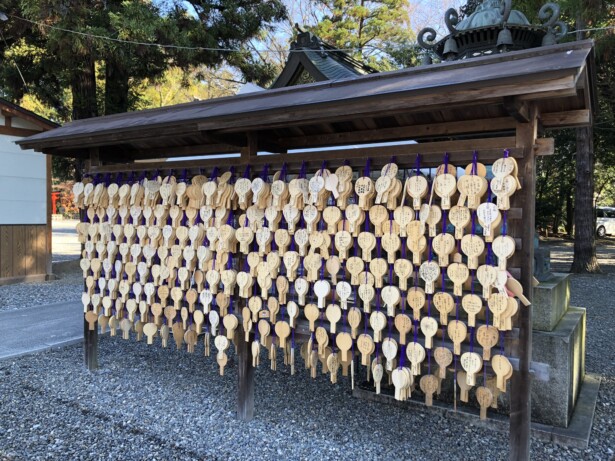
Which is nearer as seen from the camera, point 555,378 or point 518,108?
point 518,108

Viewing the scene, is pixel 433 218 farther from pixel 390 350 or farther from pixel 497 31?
pixel 497 31

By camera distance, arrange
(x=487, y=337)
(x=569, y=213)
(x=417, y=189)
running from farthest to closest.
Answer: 1. (x=569, y=213)
2. (x=417, y=189)
3. (x=487, y=337)

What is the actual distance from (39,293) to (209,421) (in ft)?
20.8

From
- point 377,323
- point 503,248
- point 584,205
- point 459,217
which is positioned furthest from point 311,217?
point 584,205

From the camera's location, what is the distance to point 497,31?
3979 mm

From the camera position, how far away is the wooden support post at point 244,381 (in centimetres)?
321

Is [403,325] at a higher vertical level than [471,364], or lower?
higher

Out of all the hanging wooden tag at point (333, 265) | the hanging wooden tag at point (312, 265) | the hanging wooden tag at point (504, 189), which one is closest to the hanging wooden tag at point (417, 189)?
the hanging wooden tag at point (504, 189)

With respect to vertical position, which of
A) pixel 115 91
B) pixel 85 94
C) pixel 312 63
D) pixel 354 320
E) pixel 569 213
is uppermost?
pixel 115 91

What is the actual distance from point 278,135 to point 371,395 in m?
2.11

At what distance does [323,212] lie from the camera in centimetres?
276

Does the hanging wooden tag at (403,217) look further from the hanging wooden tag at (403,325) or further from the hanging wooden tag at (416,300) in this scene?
the hanging wooden tag at (403,325)

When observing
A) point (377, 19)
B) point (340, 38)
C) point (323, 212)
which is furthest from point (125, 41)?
point (377, 19)

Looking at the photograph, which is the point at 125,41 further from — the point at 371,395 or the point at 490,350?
the point at 490,350
